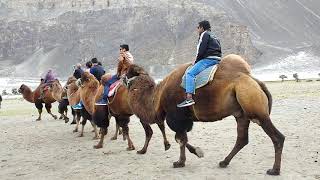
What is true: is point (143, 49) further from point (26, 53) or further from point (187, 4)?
point (26, 53)

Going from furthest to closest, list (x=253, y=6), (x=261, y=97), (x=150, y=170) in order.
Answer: (x=253, y=6) → (x=150, y=170) → (x=261, y=97)

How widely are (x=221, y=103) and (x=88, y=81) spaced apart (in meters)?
5.73

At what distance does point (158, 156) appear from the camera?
10492mm

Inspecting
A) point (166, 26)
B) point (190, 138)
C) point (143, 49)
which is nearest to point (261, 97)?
point (190, 138)

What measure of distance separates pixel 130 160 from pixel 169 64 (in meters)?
93.0

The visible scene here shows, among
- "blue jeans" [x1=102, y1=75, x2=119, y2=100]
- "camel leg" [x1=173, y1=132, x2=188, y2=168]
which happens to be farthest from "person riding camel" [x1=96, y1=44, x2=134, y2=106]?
"camel leg" [x1=173, y1=132, x2=188, y2=168]

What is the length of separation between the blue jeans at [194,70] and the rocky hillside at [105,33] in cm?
9648

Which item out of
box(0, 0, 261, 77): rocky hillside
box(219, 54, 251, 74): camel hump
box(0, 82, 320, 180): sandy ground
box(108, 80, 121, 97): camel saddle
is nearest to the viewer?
box(219, 54, 251, 74): camel hump

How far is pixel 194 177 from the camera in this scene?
8398 mm

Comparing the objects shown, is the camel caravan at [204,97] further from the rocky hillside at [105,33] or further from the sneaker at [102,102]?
the rocky hillside at [105,33]

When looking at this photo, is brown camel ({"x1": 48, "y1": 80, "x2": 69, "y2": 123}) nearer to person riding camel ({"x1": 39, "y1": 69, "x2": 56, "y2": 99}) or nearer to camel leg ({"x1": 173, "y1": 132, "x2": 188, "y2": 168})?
person riding camel ({"x1": 39, "y1": 69, "x2": 56, "y2": 99})

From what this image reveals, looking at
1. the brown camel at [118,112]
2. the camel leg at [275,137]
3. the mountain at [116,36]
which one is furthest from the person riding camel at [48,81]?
the mountain at [116,36]

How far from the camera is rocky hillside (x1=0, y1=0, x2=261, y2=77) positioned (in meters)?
110

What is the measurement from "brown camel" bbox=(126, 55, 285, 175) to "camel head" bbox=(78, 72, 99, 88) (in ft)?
10.9
